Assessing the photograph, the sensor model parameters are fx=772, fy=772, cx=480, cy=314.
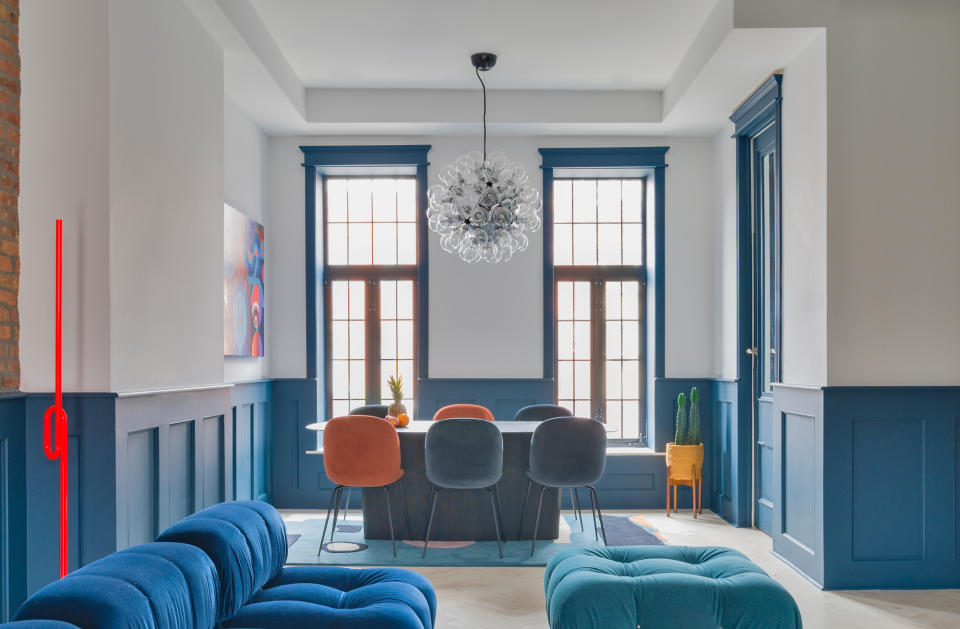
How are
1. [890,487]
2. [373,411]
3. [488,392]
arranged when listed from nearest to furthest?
1. [890,487]
2. [373,411]
3. [488,392]

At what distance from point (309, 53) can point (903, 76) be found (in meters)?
4.05

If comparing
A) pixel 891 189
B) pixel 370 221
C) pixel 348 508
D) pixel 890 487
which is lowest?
pixel 348 508

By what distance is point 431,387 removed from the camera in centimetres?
707

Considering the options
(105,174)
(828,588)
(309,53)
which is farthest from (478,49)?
(828,588)

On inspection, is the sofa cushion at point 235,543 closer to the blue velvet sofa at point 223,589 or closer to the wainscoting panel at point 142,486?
the blue velvet sofa at point 223,589

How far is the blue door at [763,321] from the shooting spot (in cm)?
582

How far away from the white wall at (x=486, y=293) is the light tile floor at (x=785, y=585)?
8.13 ft

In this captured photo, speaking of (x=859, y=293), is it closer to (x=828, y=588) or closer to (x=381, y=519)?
(x=828, y=588)

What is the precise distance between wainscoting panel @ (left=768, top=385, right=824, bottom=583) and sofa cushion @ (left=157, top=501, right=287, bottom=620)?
10.9 feet

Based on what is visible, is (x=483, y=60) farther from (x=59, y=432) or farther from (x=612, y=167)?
(x=59, y=432)

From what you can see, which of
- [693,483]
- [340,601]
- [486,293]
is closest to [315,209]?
[486,293]

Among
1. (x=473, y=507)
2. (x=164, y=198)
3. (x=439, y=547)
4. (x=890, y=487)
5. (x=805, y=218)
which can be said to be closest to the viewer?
(x=164, y=198)

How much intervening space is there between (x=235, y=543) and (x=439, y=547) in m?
3.23

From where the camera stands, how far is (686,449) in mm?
6562
